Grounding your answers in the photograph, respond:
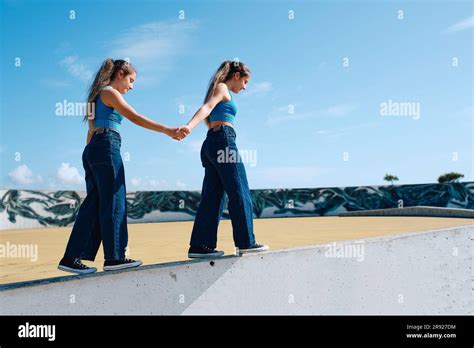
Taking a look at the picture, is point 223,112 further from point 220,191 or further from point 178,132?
point 220,191

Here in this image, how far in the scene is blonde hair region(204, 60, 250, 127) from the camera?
415cm

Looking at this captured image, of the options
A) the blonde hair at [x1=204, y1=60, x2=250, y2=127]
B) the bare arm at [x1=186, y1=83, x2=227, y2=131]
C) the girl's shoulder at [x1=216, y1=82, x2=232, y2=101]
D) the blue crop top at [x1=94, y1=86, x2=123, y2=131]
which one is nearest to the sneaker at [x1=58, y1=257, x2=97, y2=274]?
the blue crop top at [x1=94, y1=86, x2=123, y2=131]

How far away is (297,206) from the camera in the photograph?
20.7 m

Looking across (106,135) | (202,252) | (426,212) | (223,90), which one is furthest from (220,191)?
(426,212)

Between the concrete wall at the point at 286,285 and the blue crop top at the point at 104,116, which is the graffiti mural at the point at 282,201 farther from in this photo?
the concrete wall at the point at 286,285

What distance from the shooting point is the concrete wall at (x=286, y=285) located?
10.7 feet

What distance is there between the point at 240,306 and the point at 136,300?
2.99 feet

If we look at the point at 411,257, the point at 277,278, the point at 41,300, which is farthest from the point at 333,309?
the point at 41,300

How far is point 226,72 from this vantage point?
422cm

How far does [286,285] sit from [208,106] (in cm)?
177

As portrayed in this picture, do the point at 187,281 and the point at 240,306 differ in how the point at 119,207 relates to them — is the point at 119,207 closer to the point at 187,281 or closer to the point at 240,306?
the point at 187,281

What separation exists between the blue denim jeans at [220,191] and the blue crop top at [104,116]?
2.86 feet

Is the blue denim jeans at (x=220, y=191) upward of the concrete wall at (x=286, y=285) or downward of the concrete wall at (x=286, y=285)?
upward

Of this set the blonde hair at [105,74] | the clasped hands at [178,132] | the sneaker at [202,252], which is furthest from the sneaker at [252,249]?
the blonde hair at [105,74]
